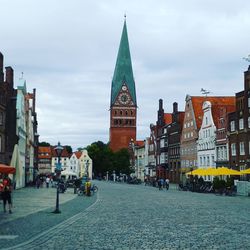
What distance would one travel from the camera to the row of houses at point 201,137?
217 ft

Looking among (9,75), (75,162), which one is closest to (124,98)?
(75,162)

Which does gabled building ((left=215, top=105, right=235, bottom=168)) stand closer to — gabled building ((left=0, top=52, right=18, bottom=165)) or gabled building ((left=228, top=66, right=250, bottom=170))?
gabled building ((left=228, top=66, right=250, bottom=170))

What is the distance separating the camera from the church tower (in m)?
169

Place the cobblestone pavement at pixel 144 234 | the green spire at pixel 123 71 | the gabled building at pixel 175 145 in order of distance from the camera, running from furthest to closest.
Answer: the green spire at pixel 123 71, the gabled building at pixel 175 145, the cobblestone pavement at pixel 144 234

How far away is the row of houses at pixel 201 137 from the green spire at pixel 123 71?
42733mm

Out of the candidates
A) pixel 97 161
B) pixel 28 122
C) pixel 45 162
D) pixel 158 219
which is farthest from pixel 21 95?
pixel 45 162

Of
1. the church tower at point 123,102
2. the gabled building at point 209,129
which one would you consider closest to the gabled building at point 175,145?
the gabled building at point 209,129

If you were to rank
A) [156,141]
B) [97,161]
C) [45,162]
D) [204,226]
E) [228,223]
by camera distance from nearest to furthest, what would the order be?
1. [204,226]
2. [228,223]
3. [156,141]
4. [97,161]
5. [45,162]

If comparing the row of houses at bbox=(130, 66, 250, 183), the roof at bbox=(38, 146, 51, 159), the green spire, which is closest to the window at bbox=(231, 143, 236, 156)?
the row of houses at bbox=(130, 66, 250, 183)

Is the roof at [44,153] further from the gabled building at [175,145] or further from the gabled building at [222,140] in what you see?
the gabled building at [222,140]

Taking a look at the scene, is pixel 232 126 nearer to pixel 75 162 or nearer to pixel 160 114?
pixel 160 114

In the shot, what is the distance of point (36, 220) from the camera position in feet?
70.2

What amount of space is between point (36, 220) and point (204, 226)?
24.3 ft

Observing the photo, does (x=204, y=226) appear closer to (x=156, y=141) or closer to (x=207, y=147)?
(x=207, y=147)
